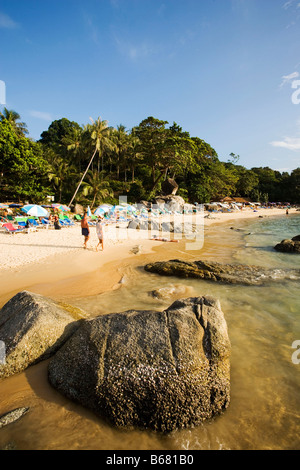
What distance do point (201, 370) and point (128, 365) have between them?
0.93m

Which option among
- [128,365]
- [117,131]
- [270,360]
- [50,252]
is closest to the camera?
[128,365]

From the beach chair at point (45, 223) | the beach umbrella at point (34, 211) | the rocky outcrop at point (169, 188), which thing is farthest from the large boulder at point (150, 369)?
the rocky outcrop at point (169, 188)

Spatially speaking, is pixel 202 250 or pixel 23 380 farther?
pixel 202 250

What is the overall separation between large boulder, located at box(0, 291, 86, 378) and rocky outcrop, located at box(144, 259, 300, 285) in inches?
199

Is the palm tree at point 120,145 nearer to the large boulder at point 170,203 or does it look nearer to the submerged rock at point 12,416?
the large boulder at point 170,203

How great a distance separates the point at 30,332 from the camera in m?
3.23

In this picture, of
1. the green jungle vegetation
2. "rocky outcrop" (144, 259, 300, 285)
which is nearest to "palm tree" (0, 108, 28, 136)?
the green jungle vegetation

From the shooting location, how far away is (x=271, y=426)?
2750 mm

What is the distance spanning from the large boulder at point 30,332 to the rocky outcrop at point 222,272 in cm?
505

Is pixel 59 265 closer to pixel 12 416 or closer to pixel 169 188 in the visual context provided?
pixel 12 416

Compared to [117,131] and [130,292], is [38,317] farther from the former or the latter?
[117,131]

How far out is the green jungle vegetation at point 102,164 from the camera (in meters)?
24.6
